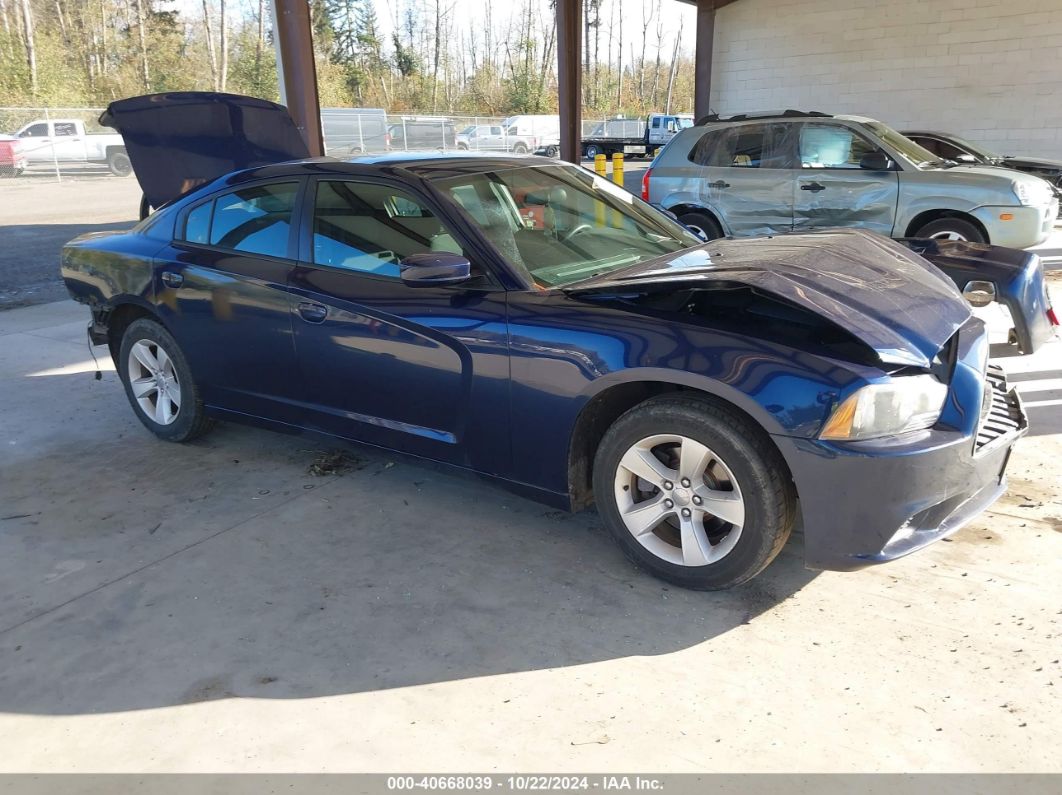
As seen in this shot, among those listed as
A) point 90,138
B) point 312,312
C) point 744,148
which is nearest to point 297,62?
point 744,148

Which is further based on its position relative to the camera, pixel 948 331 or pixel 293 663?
pixel 948 331

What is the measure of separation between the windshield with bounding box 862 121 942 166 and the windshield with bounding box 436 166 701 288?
17.9 ft

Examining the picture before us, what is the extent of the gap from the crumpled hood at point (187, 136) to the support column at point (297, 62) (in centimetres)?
463

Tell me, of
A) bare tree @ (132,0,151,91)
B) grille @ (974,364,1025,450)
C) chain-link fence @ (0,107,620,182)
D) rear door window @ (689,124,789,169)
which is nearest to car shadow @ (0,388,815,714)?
grille @ (974,364,1025,450)

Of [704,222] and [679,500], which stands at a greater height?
[704,222]

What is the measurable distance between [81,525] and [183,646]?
133 centimetres

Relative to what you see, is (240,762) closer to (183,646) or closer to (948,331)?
(183,646)

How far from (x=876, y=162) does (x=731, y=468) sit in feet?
22.8

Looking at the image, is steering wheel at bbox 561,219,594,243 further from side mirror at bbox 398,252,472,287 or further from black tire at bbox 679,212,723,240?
black tire at bbox 679,212,723,240

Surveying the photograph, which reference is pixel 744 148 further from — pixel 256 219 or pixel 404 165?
pixel 256 219

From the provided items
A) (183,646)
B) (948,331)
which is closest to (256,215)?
(183,646)

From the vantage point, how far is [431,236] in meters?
3.58

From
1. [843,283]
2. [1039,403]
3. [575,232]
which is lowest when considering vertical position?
[1039,403]

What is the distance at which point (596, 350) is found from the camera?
304cm
